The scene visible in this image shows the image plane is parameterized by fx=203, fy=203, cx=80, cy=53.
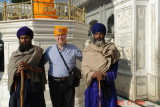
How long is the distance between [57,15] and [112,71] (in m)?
1.89

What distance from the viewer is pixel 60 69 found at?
8.26 ft

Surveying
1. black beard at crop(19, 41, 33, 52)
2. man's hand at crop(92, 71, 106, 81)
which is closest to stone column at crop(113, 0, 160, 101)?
man's hand at crop(92, 71, 106, 81)

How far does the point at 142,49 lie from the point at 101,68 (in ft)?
9.41

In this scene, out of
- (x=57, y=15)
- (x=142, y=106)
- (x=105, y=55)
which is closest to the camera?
(x=105, y=55)

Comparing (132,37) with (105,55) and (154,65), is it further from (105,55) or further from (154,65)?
(105,55)

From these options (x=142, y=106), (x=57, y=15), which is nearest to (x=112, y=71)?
(x=57, y=15)

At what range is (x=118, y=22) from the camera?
18.0 feet

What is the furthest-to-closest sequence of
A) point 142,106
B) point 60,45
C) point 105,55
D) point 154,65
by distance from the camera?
point 154,65 < point 142,106 < point 60,45 < point 105,55

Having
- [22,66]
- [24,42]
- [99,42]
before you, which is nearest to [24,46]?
[24,42]

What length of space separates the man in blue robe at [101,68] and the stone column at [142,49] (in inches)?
103

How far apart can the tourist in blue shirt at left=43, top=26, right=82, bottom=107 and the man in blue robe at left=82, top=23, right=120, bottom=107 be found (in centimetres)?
25

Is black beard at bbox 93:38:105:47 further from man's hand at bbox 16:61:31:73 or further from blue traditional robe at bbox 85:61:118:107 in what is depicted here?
man's hand at bbox 16:61:31:73

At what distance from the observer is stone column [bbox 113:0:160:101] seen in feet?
15.6

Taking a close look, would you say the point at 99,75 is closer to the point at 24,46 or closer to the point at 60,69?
the point at 60,69
